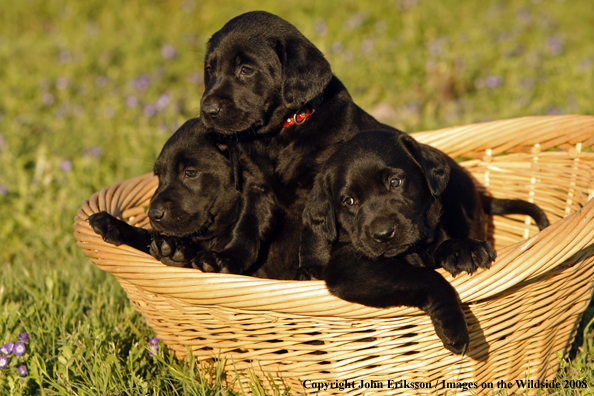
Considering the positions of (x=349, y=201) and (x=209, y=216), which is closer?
(x=349, y=201)

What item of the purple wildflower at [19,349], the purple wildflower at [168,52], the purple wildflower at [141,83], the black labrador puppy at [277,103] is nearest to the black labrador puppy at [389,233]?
the black labrador puppy at [277,103]

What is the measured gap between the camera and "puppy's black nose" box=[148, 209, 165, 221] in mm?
2797

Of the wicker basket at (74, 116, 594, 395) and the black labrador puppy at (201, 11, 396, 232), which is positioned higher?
the black labrador puppy at (201, 11, 396, 232)

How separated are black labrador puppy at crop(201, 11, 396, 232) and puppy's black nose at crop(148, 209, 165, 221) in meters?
0.48

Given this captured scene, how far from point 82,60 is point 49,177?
125 inches

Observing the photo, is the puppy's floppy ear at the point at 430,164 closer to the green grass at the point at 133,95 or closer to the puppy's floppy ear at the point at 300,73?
the puppy's floppy ear at the point at 300,73

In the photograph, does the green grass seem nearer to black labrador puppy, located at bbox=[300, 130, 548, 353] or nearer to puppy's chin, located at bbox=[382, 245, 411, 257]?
black labrador puppy, located at bbox=[300, 130, 548, 353]

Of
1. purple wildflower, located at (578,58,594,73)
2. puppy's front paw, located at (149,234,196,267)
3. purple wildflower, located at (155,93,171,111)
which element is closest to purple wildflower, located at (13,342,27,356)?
puppy's front paw, located at (149,234,196,267)

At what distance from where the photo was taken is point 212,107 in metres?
2.61

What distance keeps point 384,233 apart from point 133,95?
15.7 feet

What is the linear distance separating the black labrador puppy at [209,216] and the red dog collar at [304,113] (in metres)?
0.28

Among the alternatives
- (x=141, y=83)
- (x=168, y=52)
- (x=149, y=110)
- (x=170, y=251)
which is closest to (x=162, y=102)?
(x=149, y=110)

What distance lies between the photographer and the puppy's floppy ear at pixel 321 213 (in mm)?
2500

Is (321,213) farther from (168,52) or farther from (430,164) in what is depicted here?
(168,52)
